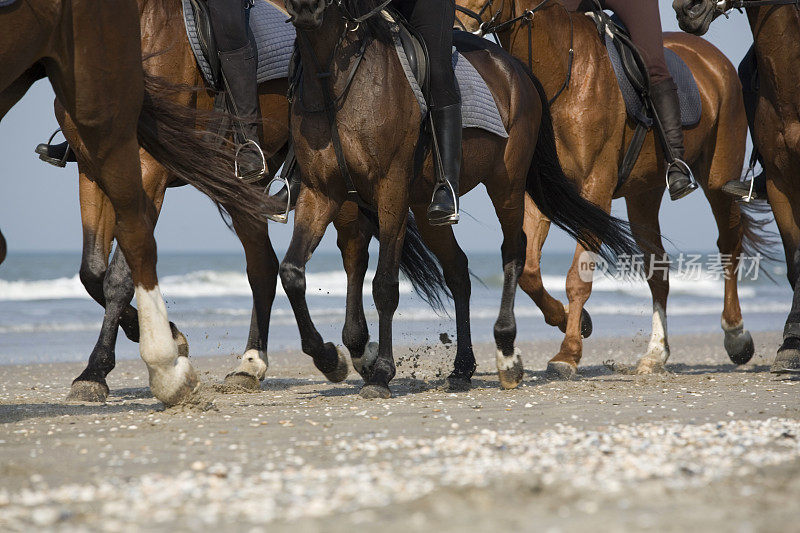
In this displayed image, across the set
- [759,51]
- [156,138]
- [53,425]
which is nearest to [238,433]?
[53,425]

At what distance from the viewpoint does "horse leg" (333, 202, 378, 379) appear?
6.96 metres

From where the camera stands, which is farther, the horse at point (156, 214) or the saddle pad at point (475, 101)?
the saddle pad at point (475, 101)


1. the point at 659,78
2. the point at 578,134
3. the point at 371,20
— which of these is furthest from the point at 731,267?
the point at 371,20

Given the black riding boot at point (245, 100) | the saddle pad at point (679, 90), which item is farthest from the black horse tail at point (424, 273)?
the saddle pad at point (679, 90)

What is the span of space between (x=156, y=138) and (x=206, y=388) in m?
2.23

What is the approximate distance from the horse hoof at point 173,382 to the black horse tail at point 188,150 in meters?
0.95

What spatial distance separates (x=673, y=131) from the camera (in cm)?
834

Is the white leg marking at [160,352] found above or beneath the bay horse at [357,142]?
beneath

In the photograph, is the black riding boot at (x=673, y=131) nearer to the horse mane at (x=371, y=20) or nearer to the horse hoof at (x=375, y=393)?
the horse mane at (x=371, y=20)

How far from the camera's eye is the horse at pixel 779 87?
739 cm

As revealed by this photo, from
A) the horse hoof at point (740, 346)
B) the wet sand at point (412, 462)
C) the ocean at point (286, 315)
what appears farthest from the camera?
the ocean at point (286, 315)

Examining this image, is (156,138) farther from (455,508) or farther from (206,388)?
(455,508)

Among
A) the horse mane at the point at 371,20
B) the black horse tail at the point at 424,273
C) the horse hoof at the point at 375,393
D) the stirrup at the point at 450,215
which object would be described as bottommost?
the horse hoof at the point at 375,393

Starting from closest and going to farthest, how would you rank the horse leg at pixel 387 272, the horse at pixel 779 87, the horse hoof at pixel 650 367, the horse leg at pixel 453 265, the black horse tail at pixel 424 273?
the horse leg at pixel 387 272 < the horse leg at pixel 453 265 < the horse at pixel 779 87 < the black horse tail at pixel 424 273 < the horse hoof at pixel 650 367
